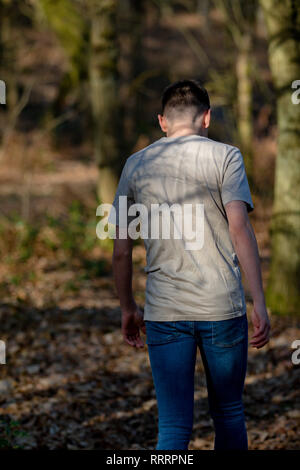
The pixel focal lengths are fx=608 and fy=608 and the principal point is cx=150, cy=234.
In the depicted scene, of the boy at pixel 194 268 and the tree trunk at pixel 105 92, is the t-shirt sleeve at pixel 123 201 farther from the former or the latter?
the tree trunk at pixel 105 92

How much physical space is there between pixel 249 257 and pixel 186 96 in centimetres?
79

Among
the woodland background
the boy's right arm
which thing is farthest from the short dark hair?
the woodland background

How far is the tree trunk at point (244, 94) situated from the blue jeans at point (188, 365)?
9925mm

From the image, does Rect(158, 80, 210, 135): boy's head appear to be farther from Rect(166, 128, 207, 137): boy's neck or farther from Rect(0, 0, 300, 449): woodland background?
Rect(0, 0, 300, 449): woodland background

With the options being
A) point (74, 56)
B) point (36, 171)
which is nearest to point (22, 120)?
point (36, 171)

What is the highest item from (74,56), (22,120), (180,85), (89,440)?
(22,120)

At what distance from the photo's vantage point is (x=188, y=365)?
272cm

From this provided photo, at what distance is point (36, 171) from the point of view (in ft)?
51.6

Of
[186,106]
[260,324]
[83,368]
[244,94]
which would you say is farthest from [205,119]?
[244,94]

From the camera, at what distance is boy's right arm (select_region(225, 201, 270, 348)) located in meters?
2.68

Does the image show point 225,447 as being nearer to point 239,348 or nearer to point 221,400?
point 221,400

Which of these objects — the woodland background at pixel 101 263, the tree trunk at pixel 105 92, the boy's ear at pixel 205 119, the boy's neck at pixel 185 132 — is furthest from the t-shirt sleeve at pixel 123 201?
the tree trunk at pixel 105 92

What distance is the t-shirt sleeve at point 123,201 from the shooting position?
9.39 ft

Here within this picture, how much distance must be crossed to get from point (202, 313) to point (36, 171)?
1360 cm
